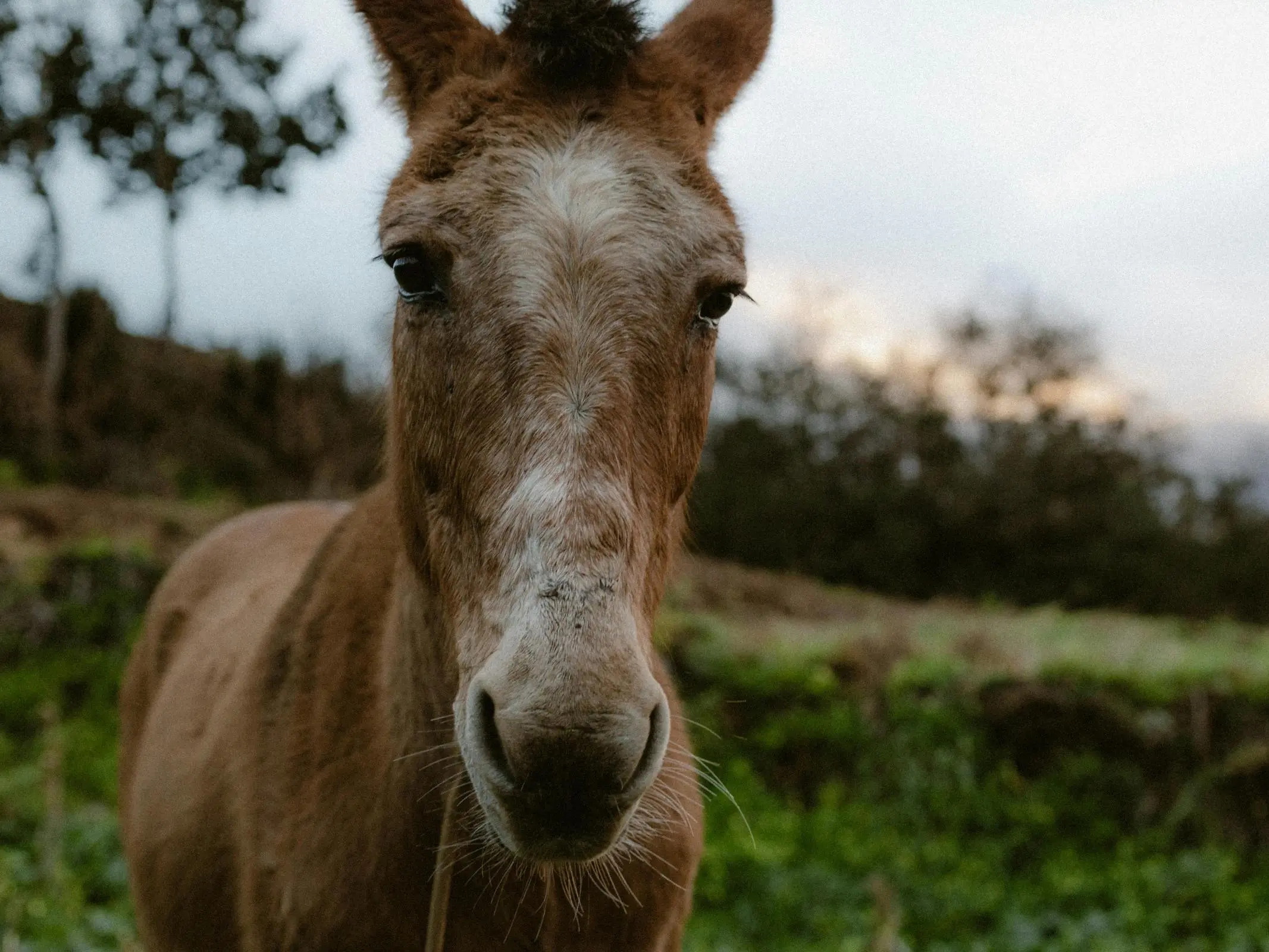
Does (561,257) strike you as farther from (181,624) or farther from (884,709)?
(884,709)

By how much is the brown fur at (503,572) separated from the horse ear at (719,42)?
1 centimetres

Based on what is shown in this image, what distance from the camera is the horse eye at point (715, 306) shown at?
2.24 meters

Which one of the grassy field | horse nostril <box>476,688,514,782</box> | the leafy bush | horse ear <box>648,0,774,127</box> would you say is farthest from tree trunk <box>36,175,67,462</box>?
horse nostril <box>476,688,514,782</box>

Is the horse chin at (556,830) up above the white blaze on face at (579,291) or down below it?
below

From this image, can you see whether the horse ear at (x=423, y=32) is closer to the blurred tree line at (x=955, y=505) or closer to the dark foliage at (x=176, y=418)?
the dark foliage at (x=176, y=418)

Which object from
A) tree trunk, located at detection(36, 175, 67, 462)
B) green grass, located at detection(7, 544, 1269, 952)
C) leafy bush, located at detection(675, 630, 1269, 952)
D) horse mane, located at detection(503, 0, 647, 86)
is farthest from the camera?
tree trunk, located at detection(36, 175, 67, 462)

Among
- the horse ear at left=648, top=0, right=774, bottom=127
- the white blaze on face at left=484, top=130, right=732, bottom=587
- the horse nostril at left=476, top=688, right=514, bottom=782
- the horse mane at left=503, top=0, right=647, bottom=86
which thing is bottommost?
the horse nostril at left=476, top=688, right=514, bottom=782

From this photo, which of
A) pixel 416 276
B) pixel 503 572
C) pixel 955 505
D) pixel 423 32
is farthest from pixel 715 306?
pixel 955 505

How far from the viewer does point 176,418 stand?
14.1 meters

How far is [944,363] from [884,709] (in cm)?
1372

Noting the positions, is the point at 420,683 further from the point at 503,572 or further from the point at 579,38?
the point at 579,38

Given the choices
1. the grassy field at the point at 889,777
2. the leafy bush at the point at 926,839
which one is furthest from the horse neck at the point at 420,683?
the leafy bush at the point at 926,839

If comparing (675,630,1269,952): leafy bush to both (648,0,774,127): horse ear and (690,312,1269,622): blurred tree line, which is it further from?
(690,312,1269,622): blurred tree line

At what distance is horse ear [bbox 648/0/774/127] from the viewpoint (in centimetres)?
271
